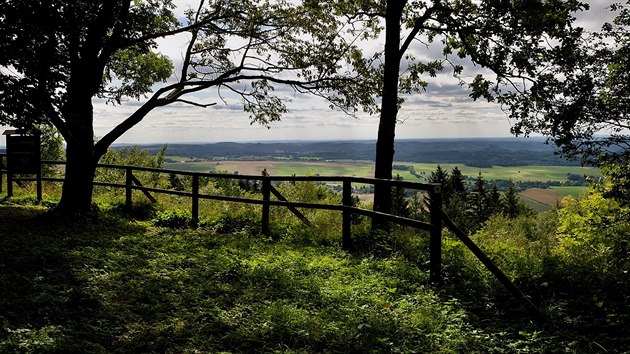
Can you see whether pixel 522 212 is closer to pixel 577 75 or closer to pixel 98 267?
pixel 577 75

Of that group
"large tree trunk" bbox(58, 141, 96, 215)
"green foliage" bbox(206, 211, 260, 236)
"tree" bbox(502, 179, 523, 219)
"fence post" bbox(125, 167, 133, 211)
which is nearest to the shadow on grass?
"large tree trunk" bbox(58, 141, 96, 215)

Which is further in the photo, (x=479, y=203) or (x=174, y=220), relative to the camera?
(x=479, y=203)

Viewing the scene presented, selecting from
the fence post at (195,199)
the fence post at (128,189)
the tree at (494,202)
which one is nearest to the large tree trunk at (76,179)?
the fence post at (128,189)

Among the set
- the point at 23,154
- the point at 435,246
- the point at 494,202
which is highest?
the point at 23,154

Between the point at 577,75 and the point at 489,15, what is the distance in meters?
2.74

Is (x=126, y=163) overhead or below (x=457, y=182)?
overhead

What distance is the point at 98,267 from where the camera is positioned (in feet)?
23.7

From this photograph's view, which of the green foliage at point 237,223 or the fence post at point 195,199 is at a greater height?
the fence post at point 195,199

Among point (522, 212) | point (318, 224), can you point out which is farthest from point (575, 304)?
point (522, 212)

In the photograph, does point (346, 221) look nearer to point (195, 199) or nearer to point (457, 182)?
point (195, 199)

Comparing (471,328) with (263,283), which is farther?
(263,283)

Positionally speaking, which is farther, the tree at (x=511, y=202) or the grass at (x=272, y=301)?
the tree at (x=511, y=202)

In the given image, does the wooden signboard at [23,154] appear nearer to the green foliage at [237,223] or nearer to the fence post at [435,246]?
the green foliage at [237,223]

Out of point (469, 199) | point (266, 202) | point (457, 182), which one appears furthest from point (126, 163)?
point (457, 182)
